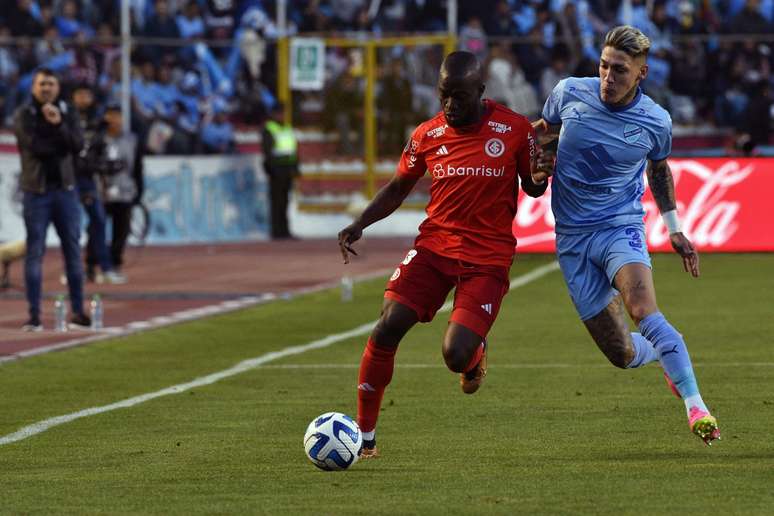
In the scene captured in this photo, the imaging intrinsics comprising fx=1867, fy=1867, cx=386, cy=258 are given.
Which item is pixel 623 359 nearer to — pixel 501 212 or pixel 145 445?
pixel 501 212

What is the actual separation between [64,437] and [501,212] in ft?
9.29

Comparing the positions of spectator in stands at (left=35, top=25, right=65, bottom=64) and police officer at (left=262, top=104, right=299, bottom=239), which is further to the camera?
police officer at (left=262, top=104, right=299, bottom=239)

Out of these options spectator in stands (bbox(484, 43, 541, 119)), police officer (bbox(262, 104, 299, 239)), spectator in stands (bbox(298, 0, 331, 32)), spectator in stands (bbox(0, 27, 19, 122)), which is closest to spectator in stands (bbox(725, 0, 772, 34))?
spectator in stands (bbox(484, 43, 541, 119))

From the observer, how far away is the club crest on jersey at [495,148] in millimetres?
9094

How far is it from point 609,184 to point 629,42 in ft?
2.49

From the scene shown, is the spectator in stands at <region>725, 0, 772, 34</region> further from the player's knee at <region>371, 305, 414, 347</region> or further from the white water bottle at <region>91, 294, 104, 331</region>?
the player's knee at <region>371, 305, 414, 347</region>

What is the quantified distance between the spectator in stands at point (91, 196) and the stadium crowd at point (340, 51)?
7.63m

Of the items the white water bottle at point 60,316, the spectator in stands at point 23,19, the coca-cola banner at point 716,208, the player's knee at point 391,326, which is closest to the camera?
the player's knee at point 391,326

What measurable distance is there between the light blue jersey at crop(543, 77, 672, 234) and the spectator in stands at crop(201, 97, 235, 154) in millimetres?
23245

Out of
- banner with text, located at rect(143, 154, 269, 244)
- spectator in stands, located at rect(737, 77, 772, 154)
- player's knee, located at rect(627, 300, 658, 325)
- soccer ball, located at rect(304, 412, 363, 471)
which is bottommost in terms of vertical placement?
banner with text, located at rect(143, 154, 269, 244)

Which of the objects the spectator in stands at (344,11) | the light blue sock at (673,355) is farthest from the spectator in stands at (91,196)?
the light blue sock at (673,355)

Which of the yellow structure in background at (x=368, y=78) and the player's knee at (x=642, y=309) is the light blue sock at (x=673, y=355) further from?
the yellow structure in background at (x=368, y=78)

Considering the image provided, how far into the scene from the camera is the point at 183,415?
1114 cm

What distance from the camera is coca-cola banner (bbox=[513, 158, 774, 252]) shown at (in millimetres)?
26000
